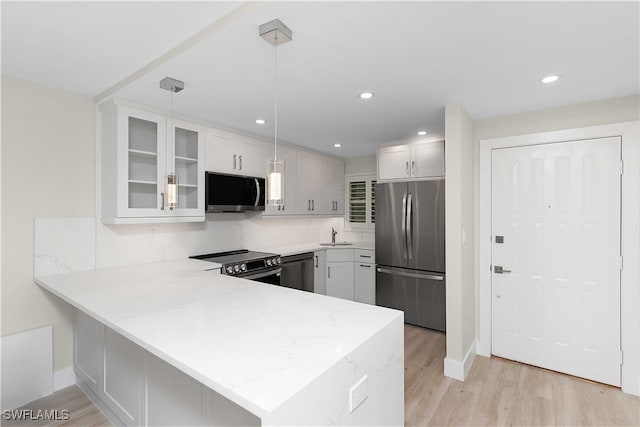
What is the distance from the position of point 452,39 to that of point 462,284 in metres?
1.90

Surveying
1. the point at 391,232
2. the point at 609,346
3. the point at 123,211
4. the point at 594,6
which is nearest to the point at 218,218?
the point at 123,211

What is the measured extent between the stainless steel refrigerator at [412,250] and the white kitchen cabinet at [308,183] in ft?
3.16

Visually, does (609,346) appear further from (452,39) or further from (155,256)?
(155,256)

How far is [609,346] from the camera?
2551 mm

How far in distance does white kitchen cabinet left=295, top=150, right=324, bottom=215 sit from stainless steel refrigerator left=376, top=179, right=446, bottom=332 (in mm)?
962

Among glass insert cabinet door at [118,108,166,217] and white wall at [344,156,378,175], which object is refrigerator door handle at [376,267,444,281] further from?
glass insert cabinet door at [118,108,166,217]

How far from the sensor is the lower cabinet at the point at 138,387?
1.35m

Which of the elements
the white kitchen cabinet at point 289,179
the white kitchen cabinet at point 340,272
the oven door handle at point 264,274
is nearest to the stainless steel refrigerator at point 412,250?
the white kitchen cabinet at point 340,272

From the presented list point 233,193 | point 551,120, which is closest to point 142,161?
point 233,193

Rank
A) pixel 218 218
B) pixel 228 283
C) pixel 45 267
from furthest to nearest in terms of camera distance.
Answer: pixel 218 218, pixel 45 267, pixel 228 283

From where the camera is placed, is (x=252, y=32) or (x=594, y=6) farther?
(x=252, y=32)

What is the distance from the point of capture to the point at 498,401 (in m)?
2.33

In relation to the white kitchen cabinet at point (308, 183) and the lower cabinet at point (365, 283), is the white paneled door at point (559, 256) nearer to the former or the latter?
the lower cabinet at point (365, 283)

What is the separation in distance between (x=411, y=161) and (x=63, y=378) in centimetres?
392
